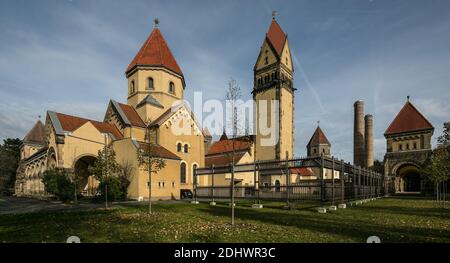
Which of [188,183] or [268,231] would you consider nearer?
[268,231]

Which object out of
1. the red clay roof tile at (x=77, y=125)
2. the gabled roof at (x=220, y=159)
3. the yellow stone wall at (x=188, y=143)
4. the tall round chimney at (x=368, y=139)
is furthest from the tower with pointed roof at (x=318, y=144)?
the red clay roof tile at (x=77, y=125)

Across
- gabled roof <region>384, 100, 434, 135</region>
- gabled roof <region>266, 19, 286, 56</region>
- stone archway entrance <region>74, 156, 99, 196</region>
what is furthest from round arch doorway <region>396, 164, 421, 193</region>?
stone archway entrance <region>74, 156, 99, 196</region>

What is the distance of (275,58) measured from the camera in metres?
53.3

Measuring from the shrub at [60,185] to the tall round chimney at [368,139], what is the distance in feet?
187

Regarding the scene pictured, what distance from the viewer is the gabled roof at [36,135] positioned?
5533cm

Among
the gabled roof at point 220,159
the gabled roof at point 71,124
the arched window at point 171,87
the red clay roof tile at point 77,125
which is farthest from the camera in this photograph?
the gabled roof at point 220,159

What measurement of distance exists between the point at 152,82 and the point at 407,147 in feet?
147

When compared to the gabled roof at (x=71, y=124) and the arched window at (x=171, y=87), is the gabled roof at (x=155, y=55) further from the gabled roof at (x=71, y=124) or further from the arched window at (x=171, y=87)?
the gabled roof at (x=71, y=124)

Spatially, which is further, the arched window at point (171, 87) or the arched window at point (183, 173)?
the arched window at point (171, 87)

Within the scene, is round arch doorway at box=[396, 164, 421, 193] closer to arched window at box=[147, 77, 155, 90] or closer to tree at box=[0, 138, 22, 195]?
arched window at box=[147, 77, 155, 90]

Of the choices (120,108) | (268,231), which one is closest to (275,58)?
(120,108)

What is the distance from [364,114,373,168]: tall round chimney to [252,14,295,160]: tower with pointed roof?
63.2 ft
